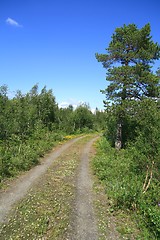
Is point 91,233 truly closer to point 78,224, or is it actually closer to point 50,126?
point 78,224

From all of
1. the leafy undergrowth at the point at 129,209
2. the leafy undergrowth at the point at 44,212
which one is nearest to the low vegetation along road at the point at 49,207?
the leafy undergrowth at the point at 44,212

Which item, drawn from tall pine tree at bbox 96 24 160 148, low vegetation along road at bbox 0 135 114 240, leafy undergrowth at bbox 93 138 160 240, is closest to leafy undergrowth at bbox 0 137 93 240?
low vegetation along road at bbox 0 135 114 240

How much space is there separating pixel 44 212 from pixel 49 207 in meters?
0.55

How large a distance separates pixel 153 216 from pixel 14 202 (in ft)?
22.4

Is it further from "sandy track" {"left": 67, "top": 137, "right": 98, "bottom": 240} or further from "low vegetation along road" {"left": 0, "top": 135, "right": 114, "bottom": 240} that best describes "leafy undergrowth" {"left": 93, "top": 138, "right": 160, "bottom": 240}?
"low vegetation along road" {"left": 0, "top": 135, "right": 114, "bottom": 240}

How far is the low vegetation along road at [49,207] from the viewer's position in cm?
729

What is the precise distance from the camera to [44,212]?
344 inches

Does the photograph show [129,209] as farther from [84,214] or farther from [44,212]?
[44,212]

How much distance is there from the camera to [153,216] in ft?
25.3

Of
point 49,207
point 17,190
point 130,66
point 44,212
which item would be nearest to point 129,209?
point 49,207

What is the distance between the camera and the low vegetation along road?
7.29m

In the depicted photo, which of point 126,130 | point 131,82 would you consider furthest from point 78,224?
point 126,130

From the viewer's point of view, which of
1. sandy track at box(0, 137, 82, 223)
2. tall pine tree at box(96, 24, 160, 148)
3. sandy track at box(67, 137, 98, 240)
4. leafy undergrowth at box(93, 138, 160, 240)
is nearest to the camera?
sandy track at box(67, 137, 98, 240)

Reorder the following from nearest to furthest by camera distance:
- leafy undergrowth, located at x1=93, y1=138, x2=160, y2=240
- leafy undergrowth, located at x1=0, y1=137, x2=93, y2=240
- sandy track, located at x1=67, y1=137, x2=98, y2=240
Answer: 1. leafy undergrowth, located at x1=0, y1=137, x2=93, y2=240
2. sandy track, located at x1=67, y1=137, x2=98, y2=240
3. leafy undergrowth, located at x1=93, y1=138, x2=160, y2=240
